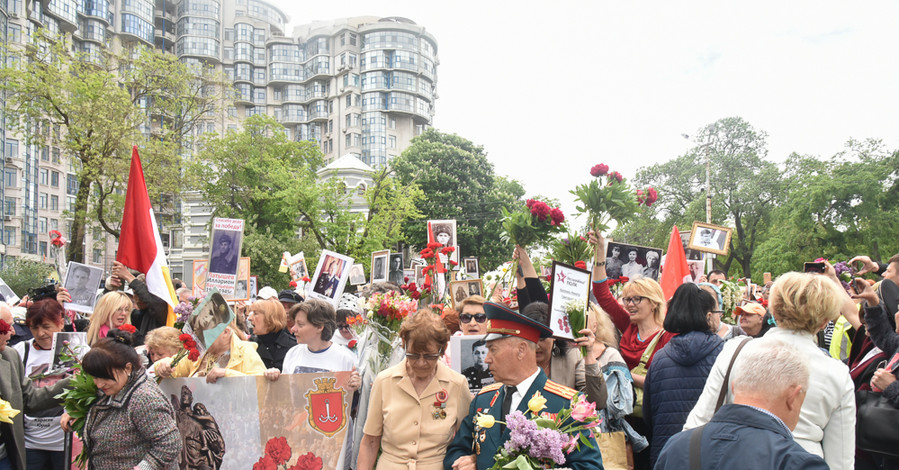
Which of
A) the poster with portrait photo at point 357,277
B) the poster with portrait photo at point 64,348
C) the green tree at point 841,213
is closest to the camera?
the poster with portrait photo at point 64,348

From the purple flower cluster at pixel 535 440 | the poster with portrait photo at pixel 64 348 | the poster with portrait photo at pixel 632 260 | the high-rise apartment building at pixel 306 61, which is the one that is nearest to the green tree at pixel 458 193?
the high-rise apartment building at pixel 306 61

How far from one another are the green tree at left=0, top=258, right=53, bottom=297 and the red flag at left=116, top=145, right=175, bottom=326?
2101 cm

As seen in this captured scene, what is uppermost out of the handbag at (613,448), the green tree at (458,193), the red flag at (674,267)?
the green tree at (458,193)

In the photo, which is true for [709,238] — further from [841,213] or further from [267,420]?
[841,213]

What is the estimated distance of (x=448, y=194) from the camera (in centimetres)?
4712

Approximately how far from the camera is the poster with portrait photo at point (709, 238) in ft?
46.8

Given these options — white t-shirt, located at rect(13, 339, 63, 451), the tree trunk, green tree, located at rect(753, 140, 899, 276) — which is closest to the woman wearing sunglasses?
white t-shirt, located at rect(13, 339, 63, 451)

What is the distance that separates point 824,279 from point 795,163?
44.5 metres

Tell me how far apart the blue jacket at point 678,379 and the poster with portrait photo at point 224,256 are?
5.19 meters

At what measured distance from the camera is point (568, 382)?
4.19m

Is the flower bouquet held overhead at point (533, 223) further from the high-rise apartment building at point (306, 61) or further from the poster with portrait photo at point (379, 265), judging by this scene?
the high-rise apartment building at point (306, 61)

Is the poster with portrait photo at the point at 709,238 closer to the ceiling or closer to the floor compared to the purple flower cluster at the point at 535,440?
closer to the ceiling

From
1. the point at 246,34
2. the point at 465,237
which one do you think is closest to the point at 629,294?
the point at 465,237

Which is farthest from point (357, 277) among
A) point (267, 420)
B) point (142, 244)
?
point (267, 420)
